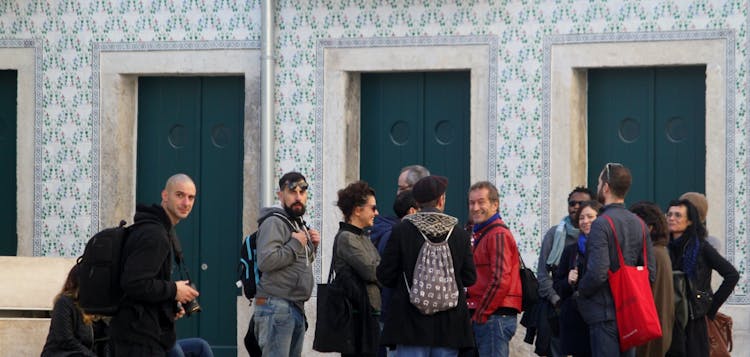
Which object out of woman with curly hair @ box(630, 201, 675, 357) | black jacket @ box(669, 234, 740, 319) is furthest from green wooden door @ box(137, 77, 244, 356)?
woman with curly hair @ box(630, 201, 675, 357)

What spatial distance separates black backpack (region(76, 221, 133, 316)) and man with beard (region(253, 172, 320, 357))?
180 centimetres

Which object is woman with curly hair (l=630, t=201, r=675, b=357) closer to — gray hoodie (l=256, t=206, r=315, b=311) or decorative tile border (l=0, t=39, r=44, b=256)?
gray hoodie (l=256, t=206, r=315, b=311)

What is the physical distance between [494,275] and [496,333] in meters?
0.37

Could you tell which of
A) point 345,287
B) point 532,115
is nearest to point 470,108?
point 532,115

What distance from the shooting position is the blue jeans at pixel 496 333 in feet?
36.9

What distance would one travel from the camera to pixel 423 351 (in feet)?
33.7

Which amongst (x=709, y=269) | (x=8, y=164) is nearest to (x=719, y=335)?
(x=709, y=269)

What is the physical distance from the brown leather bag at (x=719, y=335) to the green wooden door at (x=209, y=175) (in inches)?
201

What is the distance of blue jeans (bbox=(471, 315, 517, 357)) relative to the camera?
1123 cm

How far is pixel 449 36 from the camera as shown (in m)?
15.1

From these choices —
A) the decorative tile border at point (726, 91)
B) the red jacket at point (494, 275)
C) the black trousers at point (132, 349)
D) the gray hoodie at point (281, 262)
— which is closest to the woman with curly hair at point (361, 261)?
the gray hoodie at point (281, 262)

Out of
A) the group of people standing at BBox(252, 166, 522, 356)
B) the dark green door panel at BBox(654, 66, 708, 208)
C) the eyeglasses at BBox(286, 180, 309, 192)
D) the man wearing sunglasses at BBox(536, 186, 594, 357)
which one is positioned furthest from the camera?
the dark green door panel at BBox(654, 66, 708, 208)

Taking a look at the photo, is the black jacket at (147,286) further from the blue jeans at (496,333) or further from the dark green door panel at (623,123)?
the dark green door panel at (623,123)

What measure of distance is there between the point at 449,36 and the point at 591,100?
4.38 ft
